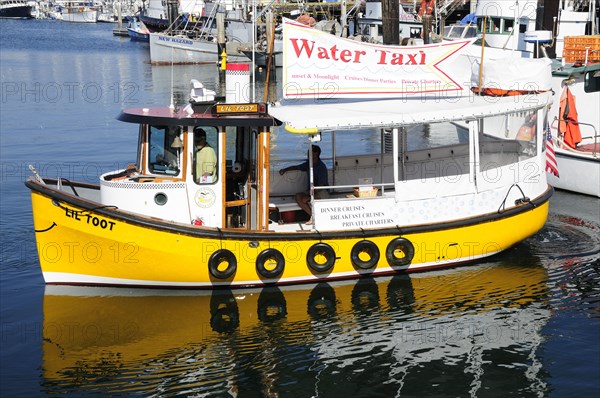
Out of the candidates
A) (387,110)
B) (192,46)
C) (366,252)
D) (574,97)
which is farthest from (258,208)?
(192,46)

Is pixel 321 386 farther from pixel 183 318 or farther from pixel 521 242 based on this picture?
pixel 521 242

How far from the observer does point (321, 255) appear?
14.0 meters

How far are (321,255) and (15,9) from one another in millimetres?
132648

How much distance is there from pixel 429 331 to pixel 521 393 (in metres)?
2.16

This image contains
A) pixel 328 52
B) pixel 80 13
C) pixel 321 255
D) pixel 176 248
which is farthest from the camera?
pixel 80 13

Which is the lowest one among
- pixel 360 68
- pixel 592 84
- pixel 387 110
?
pixel 387 110

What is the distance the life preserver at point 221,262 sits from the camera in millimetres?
13531

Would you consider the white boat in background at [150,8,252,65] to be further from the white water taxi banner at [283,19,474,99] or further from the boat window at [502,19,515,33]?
the white water taxi banner at [283,19,474,99]

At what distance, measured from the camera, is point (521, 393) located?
11.1m

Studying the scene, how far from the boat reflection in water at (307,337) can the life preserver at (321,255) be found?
0.52 metres

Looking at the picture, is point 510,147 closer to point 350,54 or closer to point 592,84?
point 350,54

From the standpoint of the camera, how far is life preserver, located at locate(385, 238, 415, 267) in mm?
14336

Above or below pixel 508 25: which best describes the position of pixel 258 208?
below

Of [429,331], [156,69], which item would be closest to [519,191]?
[429,331]
